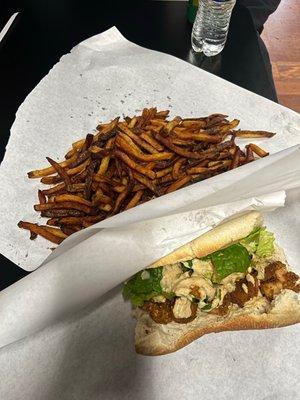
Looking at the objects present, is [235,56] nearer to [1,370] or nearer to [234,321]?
[234,321]

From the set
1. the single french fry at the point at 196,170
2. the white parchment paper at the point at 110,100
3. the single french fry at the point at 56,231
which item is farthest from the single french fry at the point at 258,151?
the single french fry at the point at 56,231

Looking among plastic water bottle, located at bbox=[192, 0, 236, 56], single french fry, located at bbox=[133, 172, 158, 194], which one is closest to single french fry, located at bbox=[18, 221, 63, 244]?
single french fry, located at bbox=[133, 172, 158, 194]

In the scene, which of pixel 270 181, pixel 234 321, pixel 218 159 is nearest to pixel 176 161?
pixel 218 159

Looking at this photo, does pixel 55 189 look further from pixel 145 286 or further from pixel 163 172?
pixel 145 286

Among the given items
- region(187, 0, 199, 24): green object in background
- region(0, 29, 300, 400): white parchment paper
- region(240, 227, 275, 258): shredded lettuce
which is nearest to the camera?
region(0, 29, 300, 400): white parchment paper

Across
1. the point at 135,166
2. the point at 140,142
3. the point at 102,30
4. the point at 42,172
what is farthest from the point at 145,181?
the point at 102,30

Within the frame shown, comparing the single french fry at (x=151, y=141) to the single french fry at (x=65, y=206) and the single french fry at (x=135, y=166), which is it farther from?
the single french fry at (x=65, y=206)

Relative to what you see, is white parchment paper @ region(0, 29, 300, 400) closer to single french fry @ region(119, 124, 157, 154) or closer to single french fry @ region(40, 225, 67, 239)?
single french fry @ region(40, 225, 67, 239)
